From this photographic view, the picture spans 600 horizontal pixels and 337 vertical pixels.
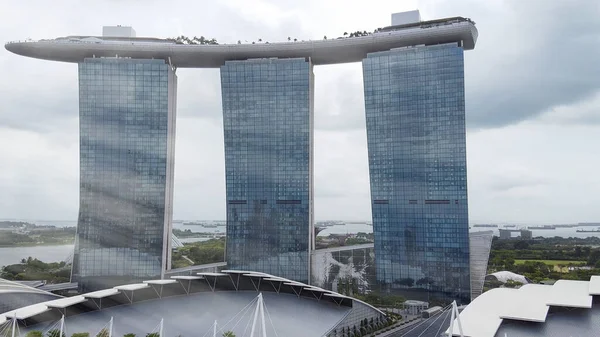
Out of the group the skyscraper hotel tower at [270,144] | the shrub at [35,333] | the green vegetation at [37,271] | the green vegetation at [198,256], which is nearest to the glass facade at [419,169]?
the skyscraper hotel tower at [270,144]

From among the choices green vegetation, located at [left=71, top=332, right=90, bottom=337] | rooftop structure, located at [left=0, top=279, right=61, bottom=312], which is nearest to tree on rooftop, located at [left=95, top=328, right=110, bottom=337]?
green vegetation, located at [left=71, top=332, right=90, bottom=337]

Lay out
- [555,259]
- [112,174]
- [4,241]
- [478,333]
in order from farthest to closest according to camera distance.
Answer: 1. [4,241]
2. [555,259]
3. [112,174]
4. [478,333]

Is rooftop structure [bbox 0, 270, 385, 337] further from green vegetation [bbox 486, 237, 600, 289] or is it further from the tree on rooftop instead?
green vegetation [bbox 486, 237, 600, 289]

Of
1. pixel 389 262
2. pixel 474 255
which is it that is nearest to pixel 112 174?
pixel 389 262

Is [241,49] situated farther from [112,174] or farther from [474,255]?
[474,255]

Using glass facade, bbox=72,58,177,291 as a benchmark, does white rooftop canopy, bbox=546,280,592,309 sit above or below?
below

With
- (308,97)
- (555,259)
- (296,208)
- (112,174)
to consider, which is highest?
(308,97)

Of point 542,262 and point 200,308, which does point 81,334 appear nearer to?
point 200,308
